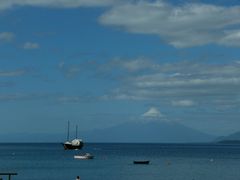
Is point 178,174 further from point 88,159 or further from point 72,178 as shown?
point 88,159

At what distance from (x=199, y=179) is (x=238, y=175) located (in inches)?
509

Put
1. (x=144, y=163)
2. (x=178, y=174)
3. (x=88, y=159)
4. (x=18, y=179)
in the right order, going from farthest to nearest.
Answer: (x=88, y=159)
(x=144, y=163)
(x=178, y=174)
(x=18, y=179)

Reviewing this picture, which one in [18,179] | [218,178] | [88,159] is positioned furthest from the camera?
[88,159]

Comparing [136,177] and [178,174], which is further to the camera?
[178,174]

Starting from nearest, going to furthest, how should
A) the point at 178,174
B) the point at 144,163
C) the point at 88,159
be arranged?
the point at 178,174
the point at 144,163
the point at 88,159

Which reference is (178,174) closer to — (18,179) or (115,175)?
(115,175)

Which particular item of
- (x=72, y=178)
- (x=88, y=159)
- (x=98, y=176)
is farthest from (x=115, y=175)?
(x=88, y=159)

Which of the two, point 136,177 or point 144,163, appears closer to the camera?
point 136,177

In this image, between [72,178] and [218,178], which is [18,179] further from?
[218,178]

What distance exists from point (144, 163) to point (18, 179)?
5549 cm

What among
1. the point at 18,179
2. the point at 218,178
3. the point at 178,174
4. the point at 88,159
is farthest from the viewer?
the point at 88,159

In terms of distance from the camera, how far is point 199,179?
99.8 meters

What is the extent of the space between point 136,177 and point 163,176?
20.1 ft

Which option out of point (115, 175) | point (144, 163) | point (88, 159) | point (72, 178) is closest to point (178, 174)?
point (115, 175)
